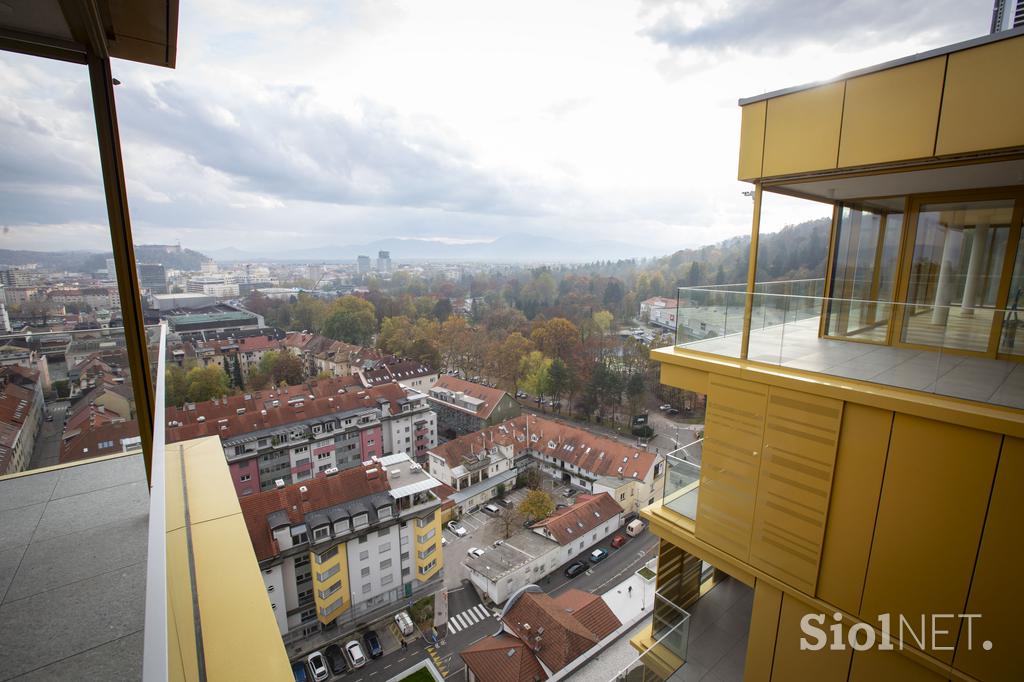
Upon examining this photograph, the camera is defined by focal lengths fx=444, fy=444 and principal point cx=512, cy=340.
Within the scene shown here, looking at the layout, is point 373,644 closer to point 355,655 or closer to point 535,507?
point 355,655

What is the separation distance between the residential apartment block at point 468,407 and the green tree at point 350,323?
1360 cm

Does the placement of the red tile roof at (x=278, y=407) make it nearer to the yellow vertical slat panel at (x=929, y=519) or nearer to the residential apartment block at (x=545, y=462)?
the residential apartment block at (x=545, y=462)

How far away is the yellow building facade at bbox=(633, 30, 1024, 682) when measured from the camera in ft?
7.07

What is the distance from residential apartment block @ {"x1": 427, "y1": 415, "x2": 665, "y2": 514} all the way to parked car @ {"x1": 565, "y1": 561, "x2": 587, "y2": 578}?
3.53 metres

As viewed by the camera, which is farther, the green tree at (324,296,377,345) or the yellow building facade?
the green tree at (324,296,377,345)

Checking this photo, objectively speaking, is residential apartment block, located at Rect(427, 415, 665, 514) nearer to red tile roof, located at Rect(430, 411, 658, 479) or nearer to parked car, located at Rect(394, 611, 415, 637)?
red tile roof, located at Rect(430, 411, 658, 479)

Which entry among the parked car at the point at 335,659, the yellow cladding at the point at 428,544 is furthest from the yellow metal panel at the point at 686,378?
the parked car at the point at 335,659

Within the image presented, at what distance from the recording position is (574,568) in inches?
603

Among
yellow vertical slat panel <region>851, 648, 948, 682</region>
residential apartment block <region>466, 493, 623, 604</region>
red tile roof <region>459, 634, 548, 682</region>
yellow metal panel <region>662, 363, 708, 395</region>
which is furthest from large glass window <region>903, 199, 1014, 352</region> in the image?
residential apartment block <region>466, 493, 623, 604</region>

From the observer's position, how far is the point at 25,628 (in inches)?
49.5

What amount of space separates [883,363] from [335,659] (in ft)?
46.9

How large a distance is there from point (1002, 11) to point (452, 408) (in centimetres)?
2476

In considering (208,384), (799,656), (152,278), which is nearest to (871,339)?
(799,656)

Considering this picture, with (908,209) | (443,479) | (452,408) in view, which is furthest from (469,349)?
(908,209)
